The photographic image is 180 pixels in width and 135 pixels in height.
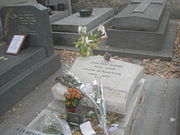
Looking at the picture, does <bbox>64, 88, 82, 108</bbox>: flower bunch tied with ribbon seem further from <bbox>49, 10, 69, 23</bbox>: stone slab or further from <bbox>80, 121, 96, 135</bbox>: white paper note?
<bbox>49, 10, 69, 23</bbox>: stone slab

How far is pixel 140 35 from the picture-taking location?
5.38 metres

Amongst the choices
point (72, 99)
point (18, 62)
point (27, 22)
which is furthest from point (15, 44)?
point (72, 99)

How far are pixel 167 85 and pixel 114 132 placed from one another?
6.31 ft

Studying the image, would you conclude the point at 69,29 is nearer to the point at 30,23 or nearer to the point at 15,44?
the point at 30,23

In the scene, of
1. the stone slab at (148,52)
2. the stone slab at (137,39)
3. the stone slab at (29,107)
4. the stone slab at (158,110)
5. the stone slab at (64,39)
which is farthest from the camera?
the stone slab at (64,39)

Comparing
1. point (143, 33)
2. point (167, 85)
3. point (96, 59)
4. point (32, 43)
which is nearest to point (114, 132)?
point (96, 59)

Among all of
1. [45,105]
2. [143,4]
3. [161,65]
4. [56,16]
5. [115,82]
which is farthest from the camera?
[56,16]

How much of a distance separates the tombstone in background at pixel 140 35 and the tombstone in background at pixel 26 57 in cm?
179

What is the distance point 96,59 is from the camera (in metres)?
3.42

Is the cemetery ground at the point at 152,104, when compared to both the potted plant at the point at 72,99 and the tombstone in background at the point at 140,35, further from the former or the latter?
the potted plant at the point at 72,99

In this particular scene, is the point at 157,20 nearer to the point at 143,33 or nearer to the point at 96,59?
the point at 143,33

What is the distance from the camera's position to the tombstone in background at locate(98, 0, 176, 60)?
522cm

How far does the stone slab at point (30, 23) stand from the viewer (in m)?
4.40

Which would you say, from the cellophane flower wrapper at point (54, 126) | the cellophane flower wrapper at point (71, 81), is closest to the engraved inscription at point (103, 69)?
the cellophane flower wrapper at point (71, 81)
